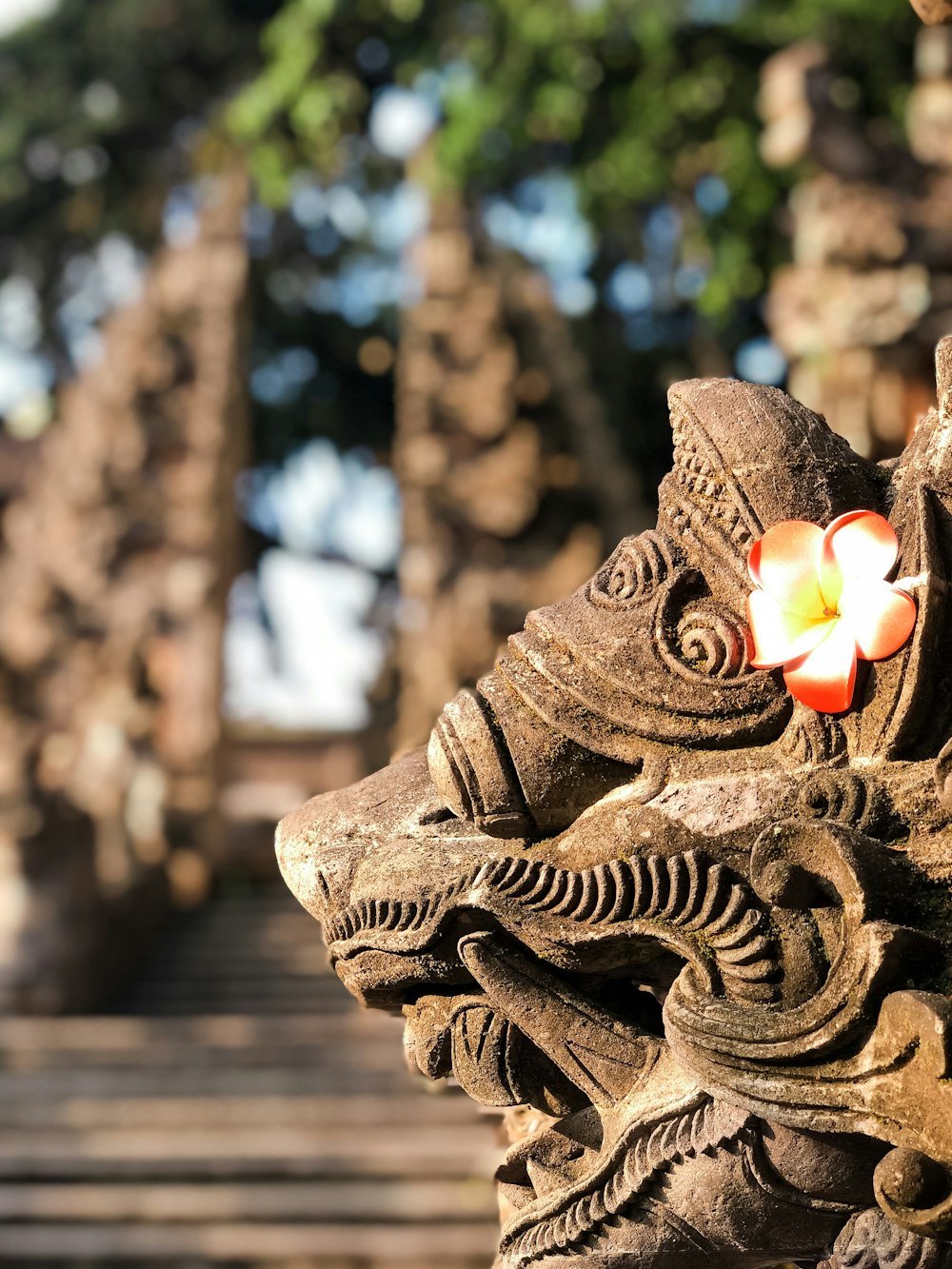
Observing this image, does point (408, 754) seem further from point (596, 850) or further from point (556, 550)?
point (556, 550)

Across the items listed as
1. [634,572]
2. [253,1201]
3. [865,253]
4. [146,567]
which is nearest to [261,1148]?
[253,1201]

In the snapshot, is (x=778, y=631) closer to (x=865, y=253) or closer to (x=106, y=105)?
(x=865, y=253)

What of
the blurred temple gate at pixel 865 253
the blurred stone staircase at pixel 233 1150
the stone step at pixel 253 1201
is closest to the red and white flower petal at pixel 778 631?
the blurred stone staircase at pixel 233 1150

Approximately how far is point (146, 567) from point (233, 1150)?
874cm

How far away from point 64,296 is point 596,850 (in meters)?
18.7

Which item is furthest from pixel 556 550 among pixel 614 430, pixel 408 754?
pixel 408 754

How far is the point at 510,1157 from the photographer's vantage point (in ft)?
6.67

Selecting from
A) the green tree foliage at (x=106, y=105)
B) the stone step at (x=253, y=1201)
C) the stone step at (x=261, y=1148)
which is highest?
the green tree foliage at (x=106, y=105)

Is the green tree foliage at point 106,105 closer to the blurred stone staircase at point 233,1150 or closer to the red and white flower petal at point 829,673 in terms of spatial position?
the blurred stone staircase at point 233,1150

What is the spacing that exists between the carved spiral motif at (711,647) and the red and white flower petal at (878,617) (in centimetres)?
13

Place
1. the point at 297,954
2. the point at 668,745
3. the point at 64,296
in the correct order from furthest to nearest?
1. the point at 64,296
2. the point at 297,954
3. the point at 668,745

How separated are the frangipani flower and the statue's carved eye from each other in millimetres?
132

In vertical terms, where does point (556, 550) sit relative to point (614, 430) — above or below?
below

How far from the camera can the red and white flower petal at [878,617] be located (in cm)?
169
